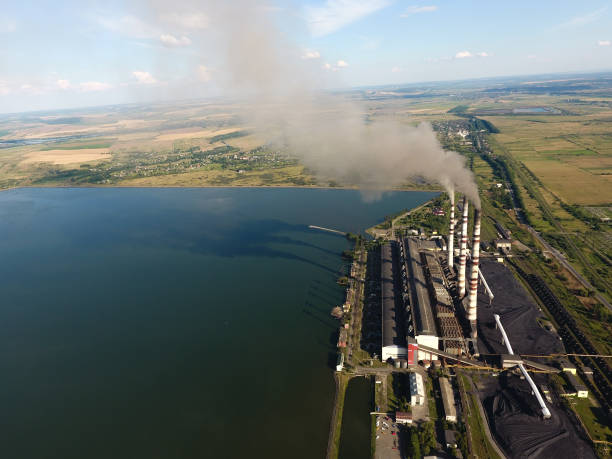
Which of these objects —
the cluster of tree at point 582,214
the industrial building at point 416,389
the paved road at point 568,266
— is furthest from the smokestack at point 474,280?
the cluster of tree at point 582,214

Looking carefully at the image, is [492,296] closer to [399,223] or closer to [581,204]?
[399,223]

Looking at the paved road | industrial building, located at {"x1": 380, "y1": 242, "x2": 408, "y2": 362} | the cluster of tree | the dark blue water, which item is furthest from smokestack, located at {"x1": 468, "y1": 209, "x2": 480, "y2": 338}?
the cluster of tree

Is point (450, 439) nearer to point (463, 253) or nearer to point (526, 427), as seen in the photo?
point (526, 427)

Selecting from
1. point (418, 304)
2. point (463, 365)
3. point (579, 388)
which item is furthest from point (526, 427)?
point (418, 304)

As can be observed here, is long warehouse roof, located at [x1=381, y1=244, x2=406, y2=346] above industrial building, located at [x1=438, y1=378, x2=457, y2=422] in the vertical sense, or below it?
above

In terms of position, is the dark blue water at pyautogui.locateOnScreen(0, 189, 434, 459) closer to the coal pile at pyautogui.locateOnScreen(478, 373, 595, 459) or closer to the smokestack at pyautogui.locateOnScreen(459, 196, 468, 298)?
the coal pile at pyautogui.locateOnScreen(478, 373, 595, 459)

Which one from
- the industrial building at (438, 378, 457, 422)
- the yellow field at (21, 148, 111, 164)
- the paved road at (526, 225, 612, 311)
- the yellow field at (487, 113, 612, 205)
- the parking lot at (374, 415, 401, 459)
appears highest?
the industrial building at (438, 378, 457, 422)

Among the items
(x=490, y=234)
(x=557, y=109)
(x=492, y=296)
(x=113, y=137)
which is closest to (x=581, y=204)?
(x=490, y=234)
